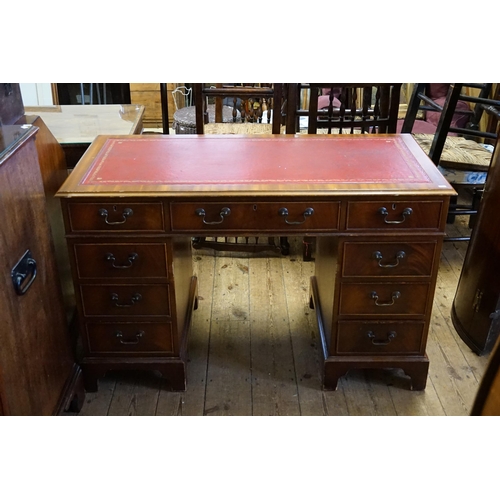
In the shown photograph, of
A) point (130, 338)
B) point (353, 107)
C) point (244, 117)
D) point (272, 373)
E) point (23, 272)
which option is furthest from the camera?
point (244, 117)

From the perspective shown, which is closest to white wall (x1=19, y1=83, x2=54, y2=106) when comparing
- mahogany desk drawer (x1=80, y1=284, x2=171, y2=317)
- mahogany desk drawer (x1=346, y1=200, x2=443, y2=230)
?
mahogany desk drawer (x1=80, y1=284, x2=171, y2=317)

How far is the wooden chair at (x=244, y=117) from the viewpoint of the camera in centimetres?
274

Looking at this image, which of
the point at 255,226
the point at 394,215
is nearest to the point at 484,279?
the point at 394,215

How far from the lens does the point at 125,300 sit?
2008mm

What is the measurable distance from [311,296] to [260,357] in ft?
1.45

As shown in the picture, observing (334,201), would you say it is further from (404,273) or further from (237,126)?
Answer: (237,126)

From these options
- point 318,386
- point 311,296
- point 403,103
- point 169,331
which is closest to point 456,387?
point 318,386

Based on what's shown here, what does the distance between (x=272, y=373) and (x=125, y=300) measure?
0.69 meters

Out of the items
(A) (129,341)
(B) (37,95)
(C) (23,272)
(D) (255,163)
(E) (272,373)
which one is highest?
(D) (255,163)

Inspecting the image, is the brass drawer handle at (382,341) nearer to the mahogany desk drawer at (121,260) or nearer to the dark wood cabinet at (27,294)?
the mahogany desk drawer at (121,260)

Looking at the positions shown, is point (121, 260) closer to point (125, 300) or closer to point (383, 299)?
point (125, 300)

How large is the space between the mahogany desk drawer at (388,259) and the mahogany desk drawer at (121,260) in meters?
0.63

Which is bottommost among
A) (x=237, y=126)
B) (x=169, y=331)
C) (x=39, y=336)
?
(x=169, y=331)

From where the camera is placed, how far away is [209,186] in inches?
71.4
